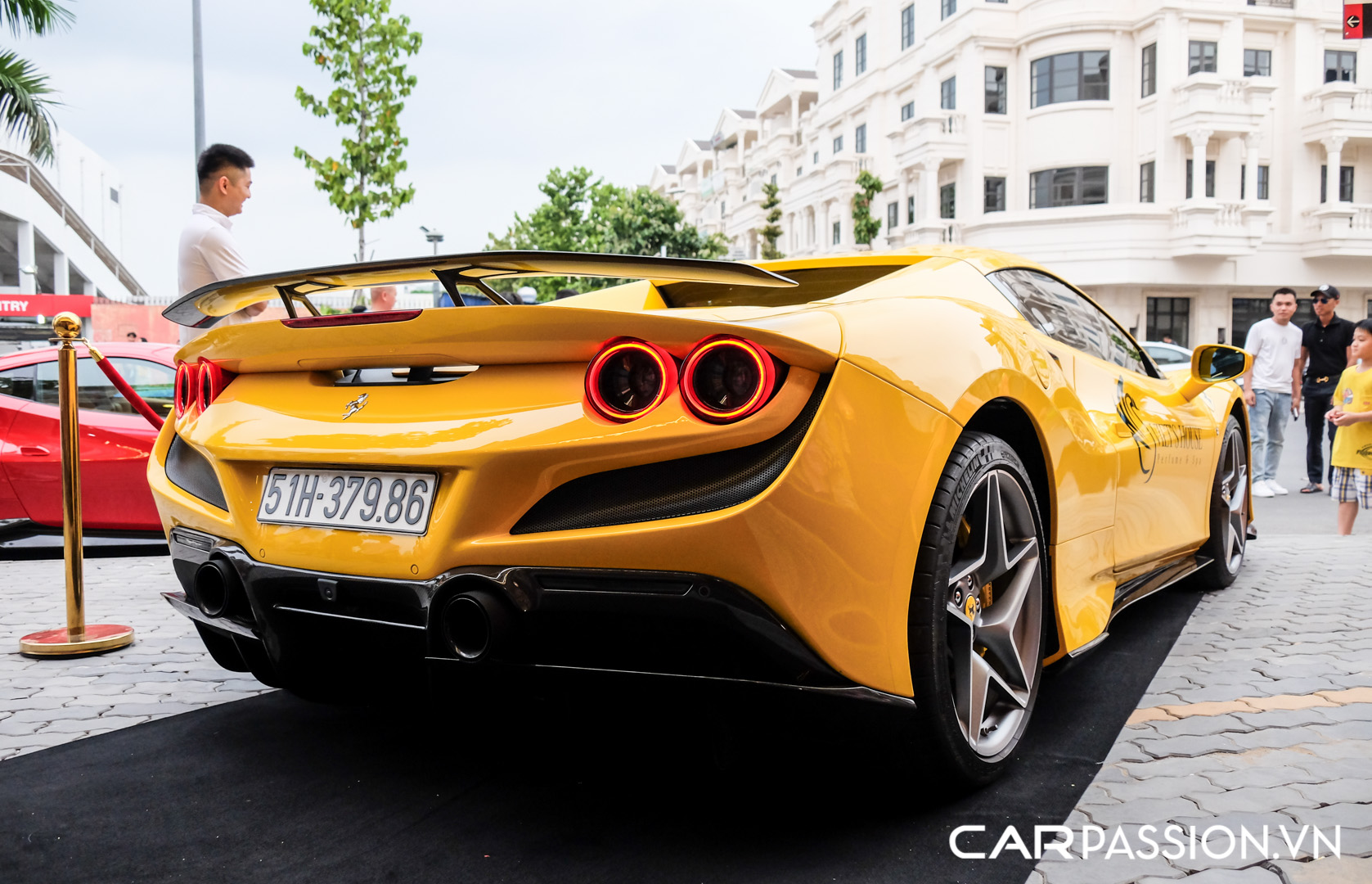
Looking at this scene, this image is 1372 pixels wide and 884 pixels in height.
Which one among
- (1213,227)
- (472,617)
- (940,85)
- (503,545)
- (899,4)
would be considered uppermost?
(899,4)

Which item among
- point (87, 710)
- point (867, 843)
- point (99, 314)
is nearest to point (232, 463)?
point (87, 710)

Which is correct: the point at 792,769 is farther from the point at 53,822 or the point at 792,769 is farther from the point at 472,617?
the point at 53,822

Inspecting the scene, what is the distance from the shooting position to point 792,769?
105 inches

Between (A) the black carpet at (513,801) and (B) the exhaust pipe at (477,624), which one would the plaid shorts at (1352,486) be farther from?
(B) the exhaust pipe at (477,624)

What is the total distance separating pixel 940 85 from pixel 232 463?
136 ft

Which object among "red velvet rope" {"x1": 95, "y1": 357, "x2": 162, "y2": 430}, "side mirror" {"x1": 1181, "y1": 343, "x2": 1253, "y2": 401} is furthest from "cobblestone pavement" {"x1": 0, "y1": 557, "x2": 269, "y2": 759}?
"side mirror" {"x1": 1181, "y1": 343, "x2": 1253, "y2": 401}

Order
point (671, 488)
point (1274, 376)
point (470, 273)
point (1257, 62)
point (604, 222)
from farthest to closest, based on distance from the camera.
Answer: point (604, 222), point (1257, 62), point (1274, 376), point (470, 273), point (671, 488)

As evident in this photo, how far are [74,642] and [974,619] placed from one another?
330 cm

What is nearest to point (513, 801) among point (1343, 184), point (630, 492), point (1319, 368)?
point (630, 492)

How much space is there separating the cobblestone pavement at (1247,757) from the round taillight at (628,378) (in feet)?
3.98

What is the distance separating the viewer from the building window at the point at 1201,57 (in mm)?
35906

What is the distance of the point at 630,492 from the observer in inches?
79.3

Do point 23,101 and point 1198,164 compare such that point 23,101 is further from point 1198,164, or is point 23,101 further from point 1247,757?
point 1198,164

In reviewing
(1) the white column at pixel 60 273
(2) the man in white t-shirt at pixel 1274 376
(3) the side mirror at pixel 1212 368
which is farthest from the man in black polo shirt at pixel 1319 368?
(1) the white column at pixel 60 273
